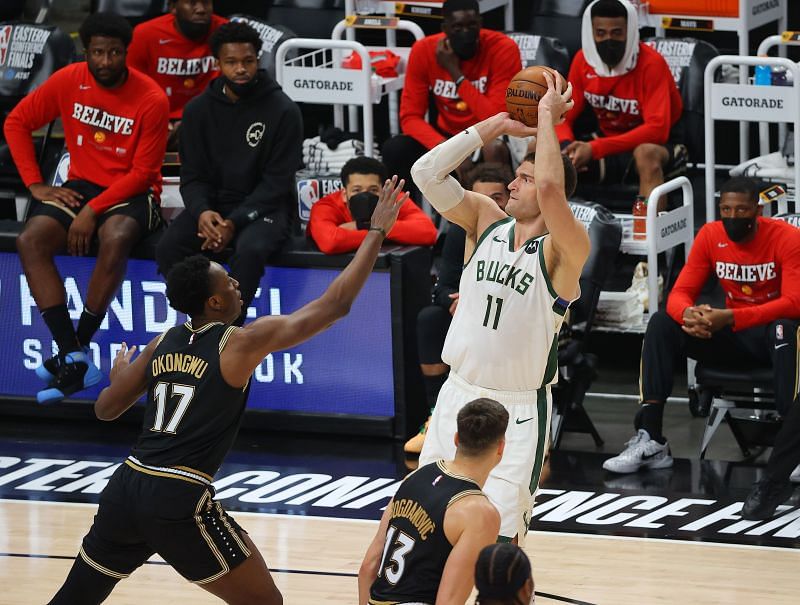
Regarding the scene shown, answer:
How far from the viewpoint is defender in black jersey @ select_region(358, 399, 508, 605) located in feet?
15.0

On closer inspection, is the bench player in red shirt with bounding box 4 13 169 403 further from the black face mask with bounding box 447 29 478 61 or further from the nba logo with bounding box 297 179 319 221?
the black face mask with bounding box 447 29 478 61

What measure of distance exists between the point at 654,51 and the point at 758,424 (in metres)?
2.62

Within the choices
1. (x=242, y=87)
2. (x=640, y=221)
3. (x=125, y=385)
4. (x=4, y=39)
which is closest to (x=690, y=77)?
(x=640, y=221)

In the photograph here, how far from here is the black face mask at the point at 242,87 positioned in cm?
880

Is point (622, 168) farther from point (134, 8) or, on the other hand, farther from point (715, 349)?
point (134, 8)

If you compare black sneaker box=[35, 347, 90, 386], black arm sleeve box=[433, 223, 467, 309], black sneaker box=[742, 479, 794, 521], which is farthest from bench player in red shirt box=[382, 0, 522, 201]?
black sneaker box=[742, 479, 794, 521]

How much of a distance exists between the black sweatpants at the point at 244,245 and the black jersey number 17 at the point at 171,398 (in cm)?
310

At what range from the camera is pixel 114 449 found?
29.6 ft

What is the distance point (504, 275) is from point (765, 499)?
8.62 ft

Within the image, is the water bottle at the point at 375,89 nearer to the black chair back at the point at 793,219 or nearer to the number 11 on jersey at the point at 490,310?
the black chair back at the point at 793,219

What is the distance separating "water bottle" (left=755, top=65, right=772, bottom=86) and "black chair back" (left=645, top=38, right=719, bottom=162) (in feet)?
2.09

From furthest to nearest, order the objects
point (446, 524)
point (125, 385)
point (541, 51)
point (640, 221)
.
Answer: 1. point (541, 51)
2. point (640, 221)
3. point (125, 385)
4. point (446, 524)

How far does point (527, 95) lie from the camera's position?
6082mm

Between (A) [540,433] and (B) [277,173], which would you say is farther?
(B) [277,173]
